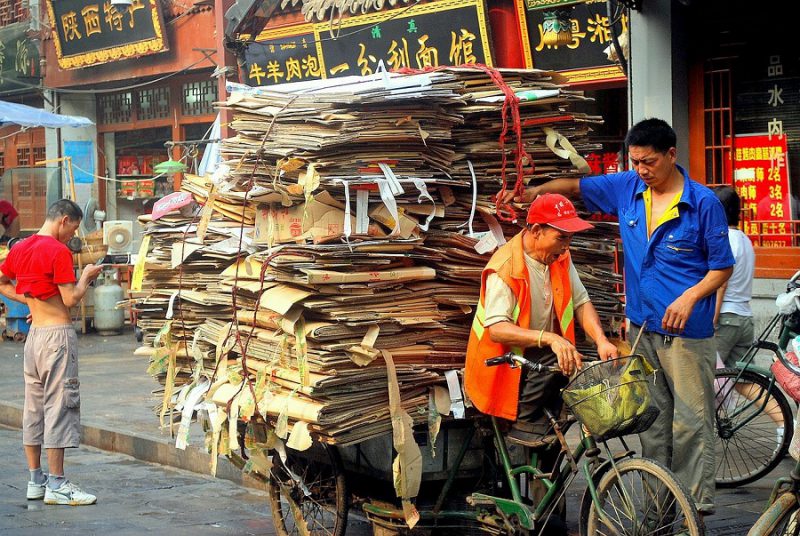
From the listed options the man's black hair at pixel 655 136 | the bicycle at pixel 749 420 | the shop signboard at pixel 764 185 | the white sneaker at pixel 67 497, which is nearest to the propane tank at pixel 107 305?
the white sneaker at pixel 67 497

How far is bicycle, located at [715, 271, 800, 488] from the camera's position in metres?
6.90

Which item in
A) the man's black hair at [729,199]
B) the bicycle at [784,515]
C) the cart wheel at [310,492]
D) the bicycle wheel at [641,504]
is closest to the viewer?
the bicycle at [784,515]

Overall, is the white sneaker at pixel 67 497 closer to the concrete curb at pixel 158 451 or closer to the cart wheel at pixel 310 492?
the concrete curb at pixel 158 451

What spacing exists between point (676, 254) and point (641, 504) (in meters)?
1.19

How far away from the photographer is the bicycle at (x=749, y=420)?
690 centimetres

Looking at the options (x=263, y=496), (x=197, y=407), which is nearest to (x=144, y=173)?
(x=263, y=496)

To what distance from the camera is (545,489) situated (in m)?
5.02

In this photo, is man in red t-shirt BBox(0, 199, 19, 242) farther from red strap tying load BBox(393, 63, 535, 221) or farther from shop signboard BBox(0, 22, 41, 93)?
red strap tying load BBox(393, 63, 535, 221)

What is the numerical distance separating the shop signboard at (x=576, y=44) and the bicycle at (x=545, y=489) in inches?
260

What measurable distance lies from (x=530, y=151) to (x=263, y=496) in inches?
125

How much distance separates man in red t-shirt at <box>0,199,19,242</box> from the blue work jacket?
13.5 m

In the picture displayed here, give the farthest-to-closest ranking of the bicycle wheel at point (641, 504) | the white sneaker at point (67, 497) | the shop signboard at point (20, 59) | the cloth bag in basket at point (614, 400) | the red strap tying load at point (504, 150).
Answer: the shop signboard at point (20, 59) < the white sneaker at point (67, 497) < the red strap tying load at point (504, 150) < the cloth bag in basket at point (614, 400) < the bicycle wheel at point (641, 504)

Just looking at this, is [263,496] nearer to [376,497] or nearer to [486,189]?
[376,497]

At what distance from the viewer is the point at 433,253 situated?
5332mm
